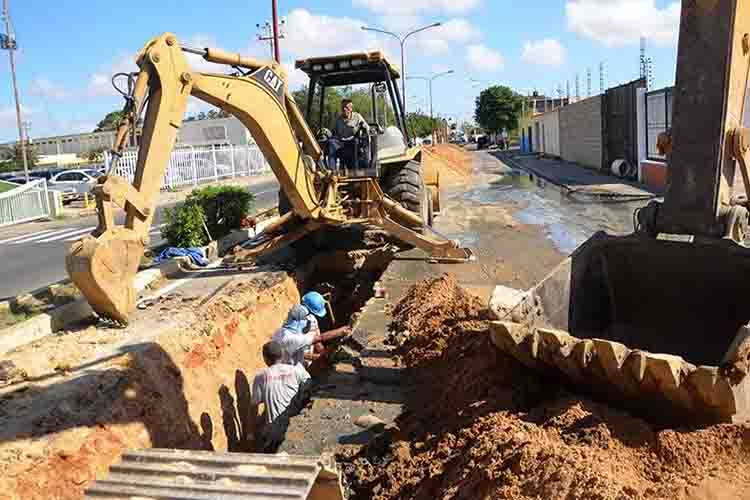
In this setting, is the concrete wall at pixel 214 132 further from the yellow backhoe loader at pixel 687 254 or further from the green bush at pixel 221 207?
the yellow backhoe loader at pixel 687 254

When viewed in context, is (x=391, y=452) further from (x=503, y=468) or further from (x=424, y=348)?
A: (x=424, y=348)

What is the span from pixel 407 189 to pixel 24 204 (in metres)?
15.9

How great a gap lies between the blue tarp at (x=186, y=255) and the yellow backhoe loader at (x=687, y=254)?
23.9 ft

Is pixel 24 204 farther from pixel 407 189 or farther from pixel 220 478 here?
pixel 220 478

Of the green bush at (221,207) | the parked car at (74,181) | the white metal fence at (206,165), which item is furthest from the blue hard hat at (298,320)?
the parked car at (74,181)

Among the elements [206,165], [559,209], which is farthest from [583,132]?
[206,165]

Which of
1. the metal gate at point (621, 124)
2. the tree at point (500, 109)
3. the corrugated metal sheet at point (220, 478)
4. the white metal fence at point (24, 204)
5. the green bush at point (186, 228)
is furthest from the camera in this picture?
the tree at point (500, 109)

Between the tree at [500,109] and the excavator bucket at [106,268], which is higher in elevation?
the tree at [500,109]

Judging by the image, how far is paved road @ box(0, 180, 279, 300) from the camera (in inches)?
454

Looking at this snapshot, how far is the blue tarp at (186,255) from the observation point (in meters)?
11.2

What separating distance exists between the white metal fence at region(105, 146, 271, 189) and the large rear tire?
53.6 feet

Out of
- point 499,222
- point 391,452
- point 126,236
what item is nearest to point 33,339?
point 126,236

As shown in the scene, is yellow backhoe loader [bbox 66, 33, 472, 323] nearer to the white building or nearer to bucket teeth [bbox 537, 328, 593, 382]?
bucket teeth [bbox 537, 328, 593, 382]

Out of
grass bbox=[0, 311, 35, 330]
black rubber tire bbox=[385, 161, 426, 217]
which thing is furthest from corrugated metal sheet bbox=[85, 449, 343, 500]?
black rubber tire bbox=[385, 161, 426, 217]
